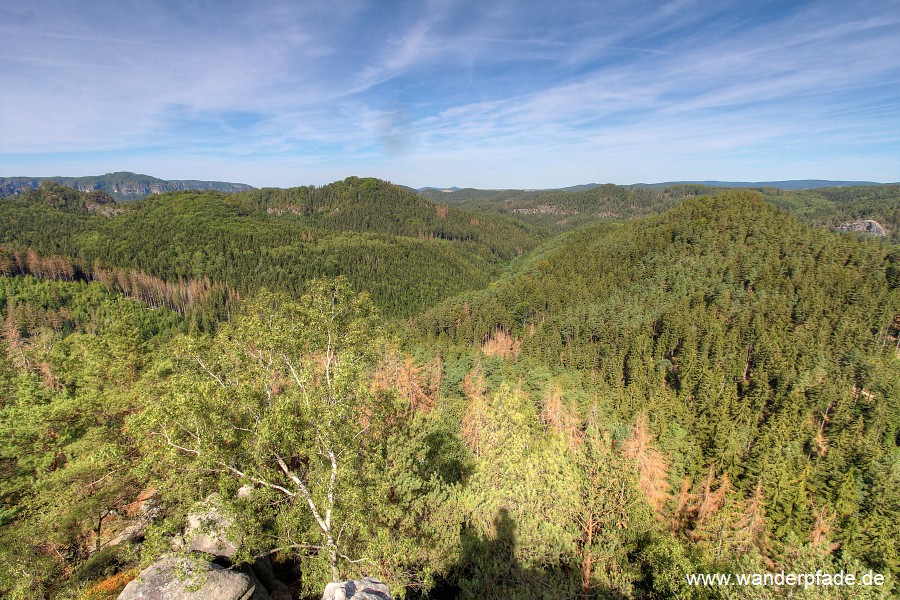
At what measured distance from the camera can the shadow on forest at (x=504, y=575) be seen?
51.2 ft

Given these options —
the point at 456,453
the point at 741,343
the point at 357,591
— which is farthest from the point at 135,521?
the point at 741,343

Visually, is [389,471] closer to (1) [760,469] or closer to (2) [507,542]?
(2) [507,542]

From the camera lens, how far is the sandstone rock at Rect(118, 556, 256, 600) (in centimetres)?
1501

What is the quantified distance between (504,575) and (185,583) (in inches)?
539

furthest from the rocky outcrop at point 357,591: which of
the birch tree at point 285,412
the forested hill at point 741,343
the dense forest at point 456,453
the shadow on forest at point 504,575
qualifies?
the forested hill at point 741,343

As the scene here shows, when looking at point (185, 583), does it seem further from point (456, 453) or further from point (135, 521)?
point (456, 453)

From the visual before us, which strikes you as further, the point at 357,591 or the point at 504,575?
the point at 504,575

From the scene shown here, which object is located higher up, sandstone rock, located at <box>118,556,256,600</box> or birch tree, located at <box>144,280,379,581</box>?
birch tree, located at <box>144,280,379,581</box>

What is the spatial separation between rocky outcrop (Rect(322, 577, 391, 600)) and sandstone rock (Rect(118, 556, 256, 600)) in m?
5.84

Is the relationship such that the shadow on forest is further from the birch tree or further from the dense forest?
the birch tree

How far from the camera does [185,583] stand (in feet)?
52.0

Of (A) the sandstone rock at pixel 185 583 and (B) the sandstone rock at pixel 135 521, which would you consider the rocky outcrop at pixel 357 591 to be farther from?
(B) the sandstone rock at pixel 135 521

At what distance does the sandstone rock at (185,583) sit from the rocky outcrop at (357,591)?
584 cm

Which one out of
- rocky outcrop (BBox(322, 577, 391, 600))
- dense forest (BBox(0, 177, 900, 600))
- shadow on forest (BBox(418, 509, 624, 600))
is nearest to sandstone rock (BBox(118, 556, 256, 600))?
dense forest (BBox(0, 177, 900, 600))
